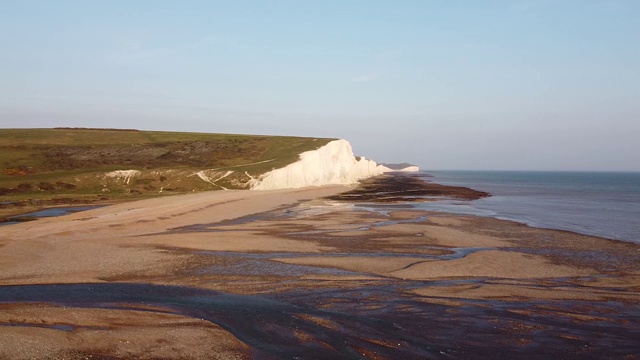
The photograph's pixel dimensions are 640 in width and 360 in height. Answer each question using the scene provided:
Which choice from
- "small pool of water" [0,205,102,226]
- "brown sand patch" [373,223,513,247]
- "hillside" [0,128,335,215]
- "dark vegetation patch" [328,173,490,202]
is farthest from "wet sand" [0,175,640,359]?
"dark vegetation patch" [328,173,490,202]

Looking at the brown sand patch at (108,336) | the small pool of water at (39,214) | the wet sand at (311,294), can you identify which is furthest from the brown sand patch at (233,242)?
the small pool of water at (39,214)

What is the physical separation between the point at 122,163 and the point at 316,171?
31.8 meters

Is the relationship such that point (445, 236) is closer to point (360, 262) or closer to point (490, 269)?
point (490, 269)

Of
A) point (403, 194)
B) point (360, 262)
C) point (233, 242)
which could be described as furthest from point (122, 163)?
point (360, 262)

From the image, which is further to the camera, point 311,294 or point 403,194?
point 403,194

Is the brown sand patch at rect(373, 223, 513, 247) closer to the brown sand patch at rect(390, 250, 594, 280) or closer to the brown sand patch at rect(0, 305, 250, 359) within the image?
the brown sand patch at rect(390, 250, 594, 280)

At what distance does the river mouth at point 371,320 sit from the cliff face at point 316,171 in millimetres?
57204

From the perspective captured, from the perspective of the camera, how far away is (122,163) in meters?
81.5

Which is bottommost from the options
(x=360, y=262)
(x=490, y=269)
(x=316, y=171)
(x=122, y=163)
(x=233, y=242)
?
(x=233, y=242)

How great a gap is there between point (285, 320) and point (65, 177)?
6308 centimetres

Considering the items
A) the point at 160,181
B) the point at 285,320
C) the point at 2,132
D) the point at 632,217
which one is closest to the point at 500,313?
the point at 285,320

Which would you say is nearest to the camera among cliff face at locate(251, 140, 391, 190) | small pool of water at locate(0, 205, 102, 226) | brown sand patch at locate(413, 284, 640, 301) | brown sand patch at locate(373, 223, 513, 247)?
brown sand patch at locate(413, 284, 640, 301)

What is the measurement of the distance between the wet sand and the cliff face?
45.1 m

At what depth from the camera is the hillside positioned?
6288cm
